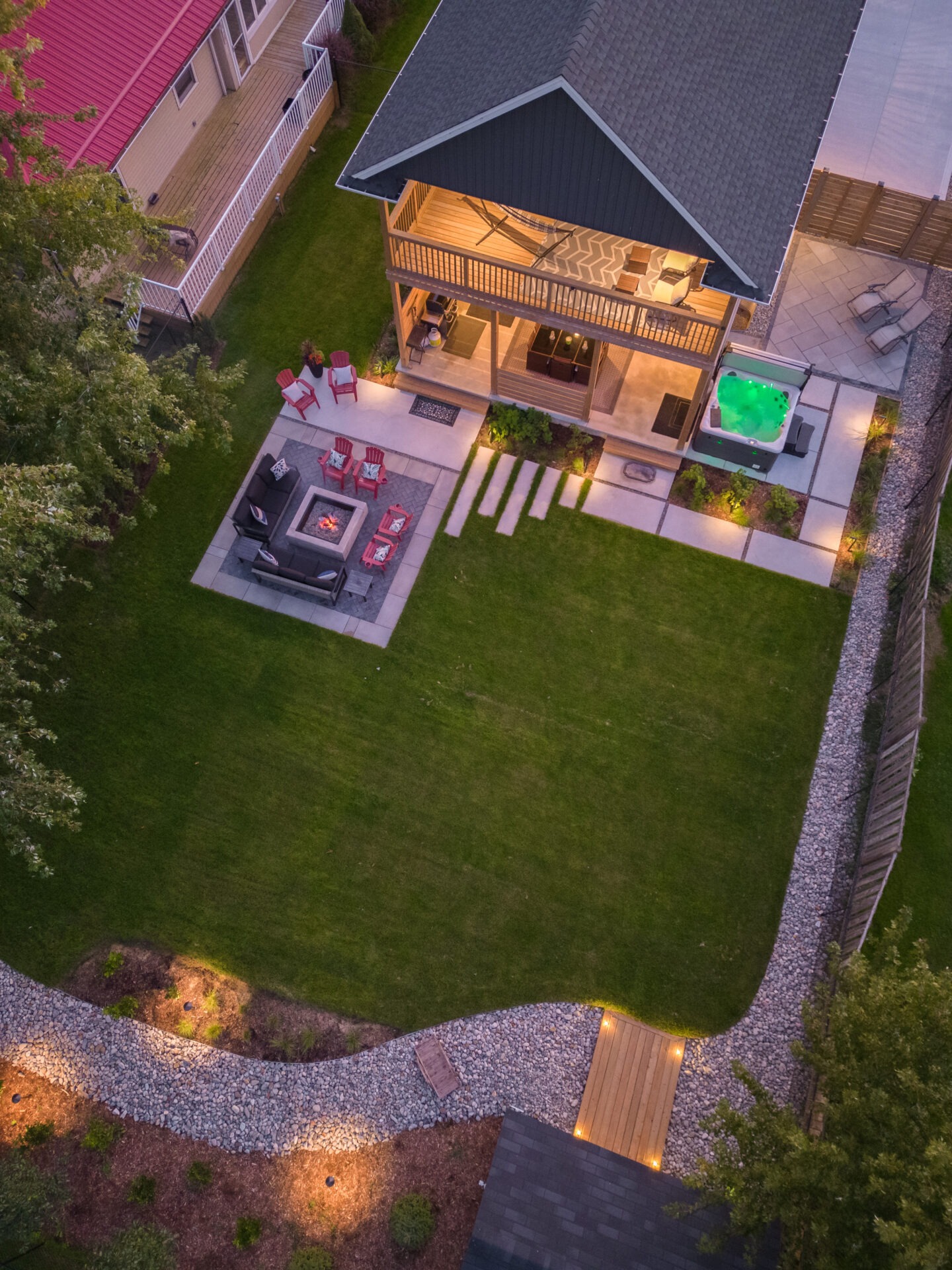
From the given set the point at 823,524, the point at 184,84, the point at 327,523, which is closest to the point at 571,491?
the point at 327,523

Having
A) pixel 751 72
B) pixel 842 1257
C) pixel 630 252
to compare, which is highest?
pixel 751 72

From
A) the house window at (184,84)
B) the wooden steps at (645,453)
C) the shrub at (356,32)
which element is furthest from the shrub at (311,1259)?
the shrub at (356,32)

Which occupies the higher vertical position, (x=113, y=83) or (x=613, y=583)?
(x=113, y=83)

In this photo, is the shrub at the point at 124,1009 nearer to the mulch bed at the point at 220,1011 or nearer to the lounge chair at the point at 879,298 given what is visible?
the mulch bed at the point at 220,1011

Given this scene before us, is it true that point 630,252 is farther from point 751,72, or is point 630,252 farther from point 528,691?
point 528,691

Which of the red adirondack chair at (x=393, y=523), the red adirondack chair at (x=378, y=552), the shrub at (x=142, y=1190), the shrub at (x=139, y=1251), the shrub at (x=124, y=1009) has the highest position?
the red adirondack chair at (x=393, y=523)

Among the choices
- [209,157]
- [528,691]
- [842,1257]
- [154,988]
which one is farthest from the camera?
[209,157]

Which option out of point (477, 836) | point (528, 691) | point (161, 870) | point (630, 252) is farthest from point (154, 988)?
point (630, 252)
